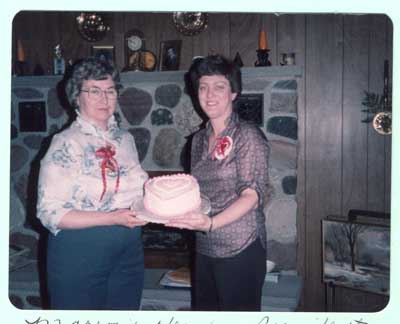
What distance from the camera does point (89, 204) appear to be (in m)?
1.33

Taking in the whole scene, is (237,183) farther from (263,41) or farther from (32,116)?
(32,116)

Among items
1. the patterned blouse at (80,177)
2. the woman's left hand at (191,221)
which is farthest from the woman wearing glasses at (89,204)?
the woman's left hand at (191,221)

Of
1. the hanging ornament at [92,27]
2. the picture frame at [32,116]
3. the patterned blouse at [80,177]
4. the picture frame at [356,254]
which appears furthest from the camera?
the picture frame at [32,116]

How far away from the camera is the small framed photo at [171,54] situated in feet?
8.39

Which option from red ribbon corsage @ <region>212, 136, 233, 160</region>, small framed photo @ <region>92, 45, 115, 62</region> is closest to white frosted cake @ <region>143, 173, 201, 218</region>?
red ribbon corsage @ <region>212, 136, 233, 160</region>

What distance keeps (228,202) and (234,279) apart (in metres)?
0.26

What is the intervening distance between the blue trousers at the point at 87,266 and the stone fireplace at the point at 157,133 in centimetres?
125

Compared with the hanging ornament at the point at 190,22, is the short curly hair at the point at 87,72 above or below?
below

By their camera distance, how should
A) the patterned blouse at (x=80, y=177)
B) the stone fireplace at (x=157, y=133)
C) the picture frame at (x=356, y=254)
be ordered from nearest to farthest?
the patterned blouse at (x=80, y=177) < the picture frame at (x=356, y=254) < the stone fireplace at (x=157, y=133)

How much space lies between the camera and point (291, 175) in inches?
98.4

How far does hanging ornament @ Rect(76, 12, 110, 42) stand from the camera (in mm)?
2596

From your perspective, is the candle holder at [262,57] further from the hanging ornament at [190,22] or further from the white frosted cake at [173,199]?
the white frosted cake at [173,199]

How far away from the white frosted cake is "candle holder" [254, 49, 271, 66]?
1.28 meters

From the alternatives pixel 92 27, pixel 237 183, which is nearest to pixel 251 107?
pixel 92 27
